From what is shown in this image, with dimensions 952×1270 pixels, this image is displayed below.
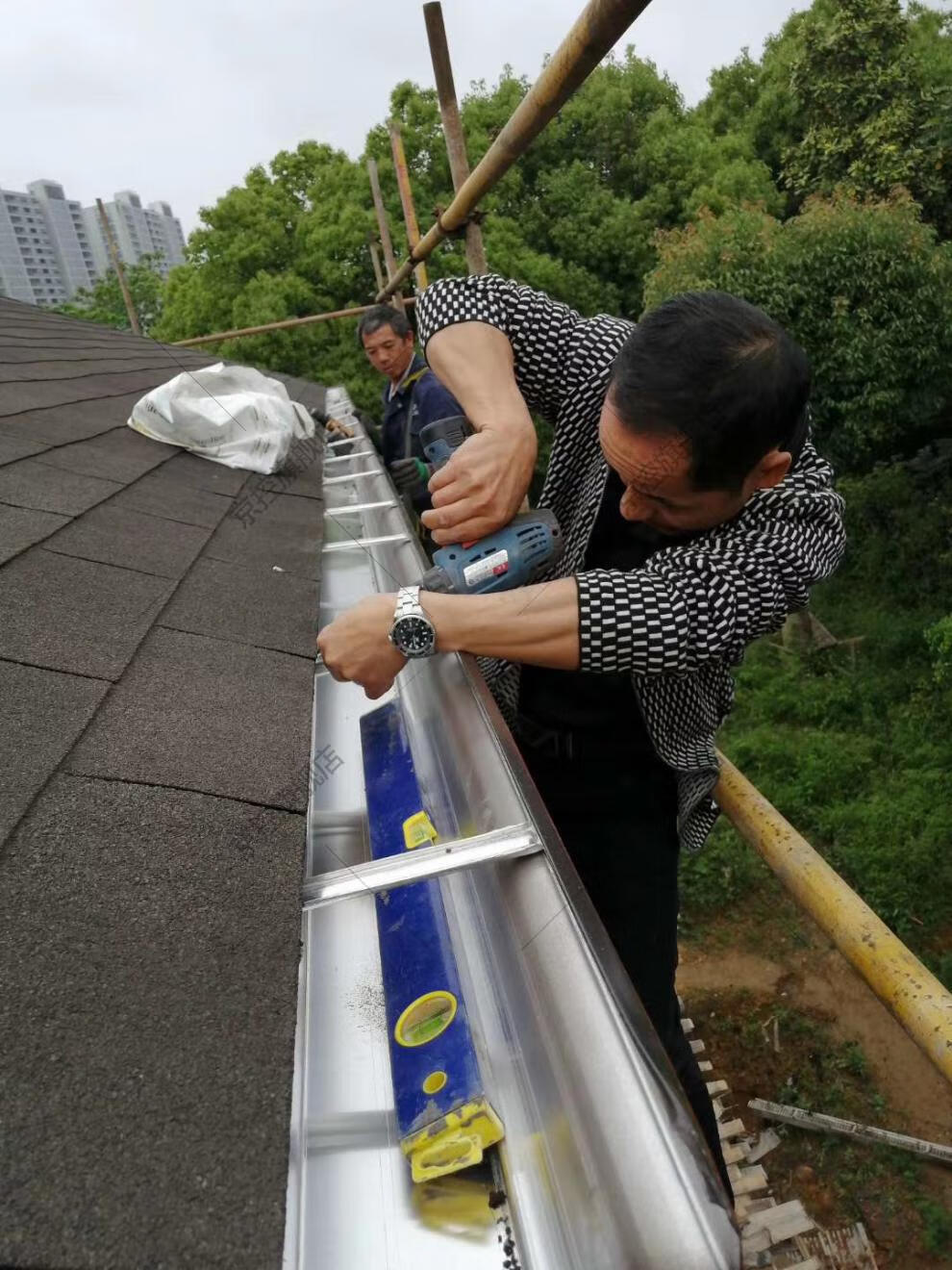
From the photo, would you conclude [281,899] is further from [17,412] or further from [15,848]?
[17,412]

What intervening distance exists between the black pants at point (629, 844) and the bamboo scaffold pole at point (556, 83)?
143 cm

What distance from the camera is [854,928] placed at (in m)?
1.53

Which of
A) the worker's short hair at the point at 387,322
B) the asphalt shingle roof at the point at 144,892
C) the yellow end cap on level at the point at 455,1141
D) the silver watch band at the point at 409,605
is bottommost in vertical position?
the yellow end cap on level at the point at 455,1141

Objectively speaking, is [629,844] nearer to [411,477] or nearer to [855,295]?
[411,477]

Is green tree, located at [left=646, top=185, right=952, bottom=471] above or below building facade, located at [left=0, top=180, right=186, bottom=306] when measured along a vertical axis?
below

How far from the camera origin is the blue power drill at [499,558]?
1.45 m

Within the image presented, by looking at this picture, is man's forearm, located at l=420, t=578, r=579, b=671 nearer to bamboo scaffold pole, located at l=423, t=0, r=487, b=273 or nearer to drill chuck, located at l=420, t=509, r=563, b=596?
drill chuck, located at l=420, t=509, r=563, b=596

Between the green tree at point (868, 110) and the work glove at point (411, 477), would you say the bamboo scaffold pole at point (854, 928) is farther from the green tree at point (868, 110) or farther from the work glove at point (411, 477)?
the green tree at point (868, 110)

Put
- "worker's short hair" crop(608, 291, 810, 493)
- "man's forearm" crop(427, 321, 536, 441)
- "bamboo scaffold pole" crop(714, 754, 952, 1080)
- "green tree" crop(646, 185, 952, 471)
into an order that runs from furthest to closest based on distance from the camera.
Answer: "green tree" crop(646, 185, 952, 471) → "man's forearm" crop(427, 321, 536, 441) → "bamboo scaffold pole" crop(714, 754, 952, 1080) → "worker's short hair" crop(608, 291, 810, 493)

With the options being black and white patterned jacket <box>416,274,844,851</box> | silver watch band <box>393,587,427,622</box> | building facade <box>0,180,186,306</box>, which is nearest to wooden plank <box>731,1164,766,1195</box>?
black and white patterned jacket <box>416,274,844,851</box>

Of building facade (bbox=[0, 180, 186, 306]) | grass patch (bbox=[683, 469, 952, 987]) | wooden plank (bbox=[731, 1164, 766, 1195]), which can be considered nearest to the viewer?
wooden plank (bbox=[731, 1164, 766, 1195])

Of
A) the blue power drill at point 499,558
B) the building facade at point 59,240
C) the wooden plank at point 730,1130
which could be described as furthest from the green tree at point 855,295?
the building facade at point 59,240

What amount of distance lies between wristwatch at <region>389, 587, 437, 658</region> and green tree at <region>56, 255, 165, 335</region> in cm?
3179

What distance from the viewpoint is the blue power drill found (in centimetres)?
145
